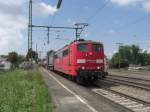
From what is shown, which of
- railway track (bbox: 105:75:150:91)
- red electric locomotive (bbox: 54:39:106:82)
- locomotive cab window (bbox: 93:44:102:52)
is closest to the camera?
railway track (bbox: 105:75:150:91)

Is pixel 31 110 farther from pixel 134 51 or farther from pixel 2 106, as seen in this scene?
pixel 134 51

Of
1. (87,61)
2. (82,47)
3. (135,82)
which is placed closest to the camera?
(87,61)

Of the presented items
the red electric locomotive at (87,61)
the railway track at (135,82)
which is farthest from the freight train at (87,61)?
the railway track at (135,82)

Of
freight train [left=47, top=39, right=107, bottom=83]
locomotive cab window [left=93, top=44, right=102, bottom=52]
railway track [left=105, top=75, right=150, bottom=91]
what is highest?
locomotive cab window [left=93, top=44, right=102, bottom=52]

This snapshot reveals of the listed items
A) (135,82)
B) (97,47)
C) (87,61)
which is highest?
(97,47)

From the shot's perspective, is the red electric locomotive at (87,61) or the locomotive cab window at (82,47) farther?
the locomotive cab window at (82,47)

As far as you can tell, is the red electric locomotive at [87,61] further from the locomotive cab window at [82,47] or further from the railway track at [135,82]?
the railway track at [135,82]

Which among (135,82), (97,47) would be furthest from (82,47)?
(135,82)

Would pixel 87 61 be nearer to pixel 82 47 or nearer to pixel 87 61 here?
pixel 87 61

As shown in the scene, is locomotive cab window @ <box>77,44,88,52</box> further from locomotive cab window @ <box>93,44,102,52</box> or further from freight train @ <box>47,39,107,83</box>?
locomotive cab window @ <box>93,44,102,52</box>

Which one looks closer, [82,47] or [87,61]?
[87,61]

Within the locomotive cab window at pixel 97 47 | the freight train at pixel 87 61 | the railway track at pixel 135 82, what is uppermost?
the locomotive cab window at pixel 97 47

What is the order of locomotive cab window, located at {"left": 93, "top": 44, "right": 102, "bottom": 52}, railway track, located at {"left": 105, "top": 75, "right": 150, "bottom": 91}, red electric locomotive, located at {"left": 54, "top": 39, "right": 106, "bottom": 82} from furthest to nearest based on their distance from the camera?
locomotive cab window, located at {"left": 93, "top": 44, "right": 102, "bottom": 52} → red electric locomotive, located at {"left": 54, "top": 39, "right": 106, "bottom": 82} → railway track, located at {"left": 105, "top": 75, "right": 150, "bottom": 91}

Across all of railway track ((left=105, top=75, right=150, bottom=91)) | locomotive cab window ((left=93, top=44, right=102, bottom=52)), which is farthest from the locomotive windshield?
railway track ((left=105, top=75, right=150, bottom=91))
